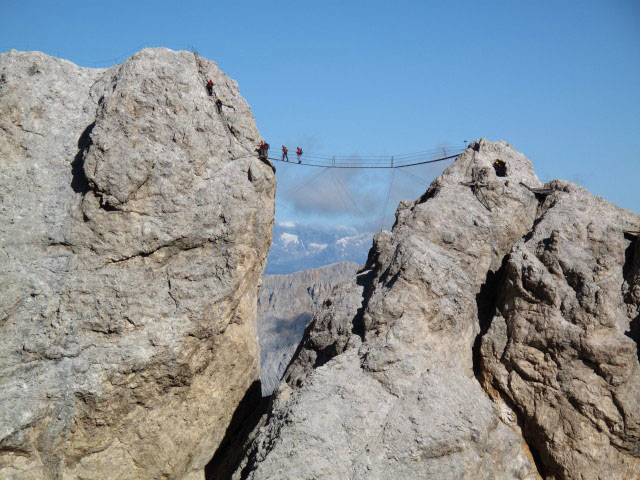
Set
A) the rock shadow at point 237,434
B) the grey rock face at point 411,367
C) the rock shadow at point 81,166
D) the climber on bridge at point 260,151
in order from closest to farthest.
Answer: the grey rock face at point 411,367 < the rock shadow at point 81,166 < the rock shadow at point 237,434 < the climber on bridge at point 260,151

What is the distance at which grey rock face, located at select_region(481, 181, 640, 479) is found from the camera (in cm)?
1446

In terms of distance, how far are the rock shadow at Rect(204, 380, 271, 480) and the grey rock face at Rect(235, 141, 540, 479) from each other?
10.3 feet

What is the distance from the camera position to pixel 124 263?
1702 centimetres

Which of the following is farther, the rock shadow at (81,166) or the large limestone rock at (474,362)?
the rock shadow at (81,166)

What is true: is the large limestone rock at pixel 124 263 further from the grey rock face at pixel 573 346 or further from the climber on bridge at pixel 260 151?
the grey rock face at pixel 573 346

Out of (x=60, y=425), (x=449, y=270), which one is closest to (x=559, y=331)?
(x=449, y=270)

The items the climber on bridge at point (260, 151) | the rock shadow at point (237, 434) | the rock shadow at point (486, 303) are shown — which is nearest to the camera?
the rock shadow at point (486, 303)

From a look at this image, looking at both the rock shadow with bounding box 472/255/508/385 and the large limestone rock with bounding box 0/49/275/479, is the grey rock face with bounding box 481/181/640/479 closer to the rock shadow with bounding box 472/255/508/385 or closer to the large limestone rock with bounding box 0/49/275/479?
the rock shadow with bounding box 472/255/508/385

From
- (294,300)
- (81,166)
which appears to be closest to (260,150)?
(81,166)

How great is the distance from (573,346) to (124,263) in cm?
1291

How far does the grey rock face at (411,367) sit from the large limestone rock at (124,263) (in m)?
3.41

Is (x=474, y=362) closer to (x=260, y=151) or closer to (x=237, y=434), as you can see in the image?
(x=237, y=434)

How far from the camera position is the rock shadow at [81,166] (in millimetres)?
17281

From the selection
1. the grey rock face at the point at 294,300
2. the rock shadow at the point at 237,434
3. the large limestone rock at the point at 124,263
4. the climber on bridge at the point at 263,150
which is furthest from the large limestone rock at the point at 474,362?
the grey rock face at the point at 294,300
